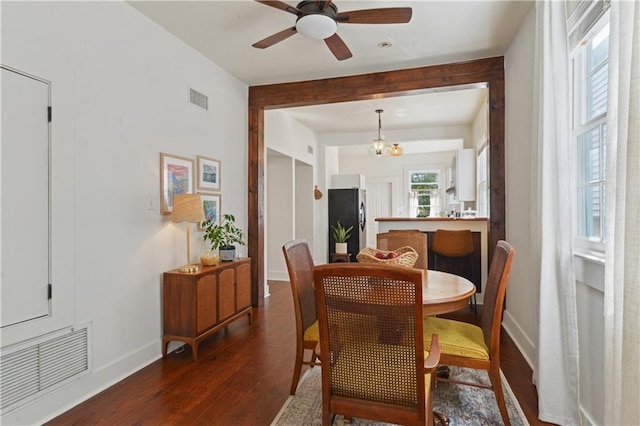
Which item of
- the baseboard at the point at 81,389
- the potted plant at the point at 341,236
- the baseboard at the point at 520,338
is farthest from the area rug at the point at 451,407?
the potted plant at the point at 341,236

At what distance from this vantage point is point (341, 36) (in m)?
3.12

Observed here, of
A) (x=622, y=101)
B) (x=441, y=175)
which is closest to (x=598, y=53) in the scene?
(x=622, y=101)

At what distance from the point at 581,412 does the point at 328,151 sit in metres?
5.98

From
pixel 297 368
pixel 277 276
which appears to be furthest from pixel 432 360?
pixel 277 276

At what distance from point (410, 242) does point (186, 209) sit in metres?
1.93

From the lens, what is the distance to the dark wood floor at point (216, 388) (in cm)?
198

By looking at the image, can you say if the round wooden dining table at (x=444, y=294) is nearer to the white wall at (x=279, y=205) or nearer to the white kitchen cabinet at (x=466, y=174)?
the white wall at (x=279, y=205)

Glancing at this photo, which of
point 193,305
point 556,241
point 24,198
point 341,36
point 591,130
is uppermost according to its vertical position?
point 341,36

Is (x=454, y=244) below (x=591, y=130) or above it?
below

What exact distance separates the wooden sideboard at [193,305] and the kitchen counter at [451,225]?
233 centimetres

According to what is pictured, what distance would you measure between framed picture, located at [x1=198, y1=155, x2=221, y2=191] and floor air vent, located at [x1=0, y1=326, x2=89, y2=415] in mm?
1645

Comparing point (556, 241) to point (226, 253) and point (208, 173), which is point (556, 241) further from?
point (208, 173)

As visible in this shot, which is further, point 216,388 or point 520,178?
point 520,178

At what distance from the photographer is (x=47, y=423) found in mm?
1929
